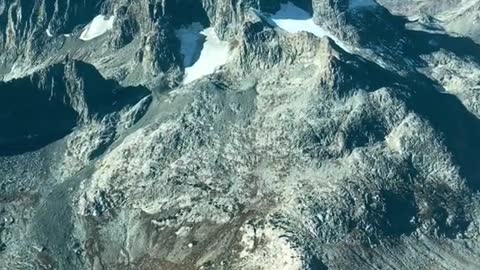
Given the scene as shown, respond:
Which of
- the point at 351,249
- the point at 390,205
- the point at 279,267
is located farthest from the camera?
the point at 390,205

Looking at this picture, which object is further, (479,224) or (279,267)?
(479,224)

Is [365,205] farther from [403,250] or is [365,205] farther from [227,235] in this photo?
[227,235]

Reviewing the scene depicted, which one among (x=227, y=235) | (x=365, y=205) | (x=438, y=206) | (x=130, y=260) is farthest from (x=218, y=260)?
(x=438, y=206)

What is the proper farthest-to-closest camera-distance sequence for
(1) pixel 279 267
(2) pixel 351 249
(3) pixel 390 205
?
(3) pixel 390 205 < (2) pixel 351 249 < (1) pixel 279 267

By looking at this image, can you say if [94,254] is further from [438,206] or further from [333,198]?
[438,206]

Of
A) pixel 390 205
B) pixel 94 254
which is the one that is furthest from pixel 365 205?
pixel 94 254

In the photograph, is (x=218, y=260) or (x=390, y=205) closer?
(x=218, y=260)

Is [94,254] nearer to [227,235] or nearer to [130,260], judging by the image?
[130,260]
